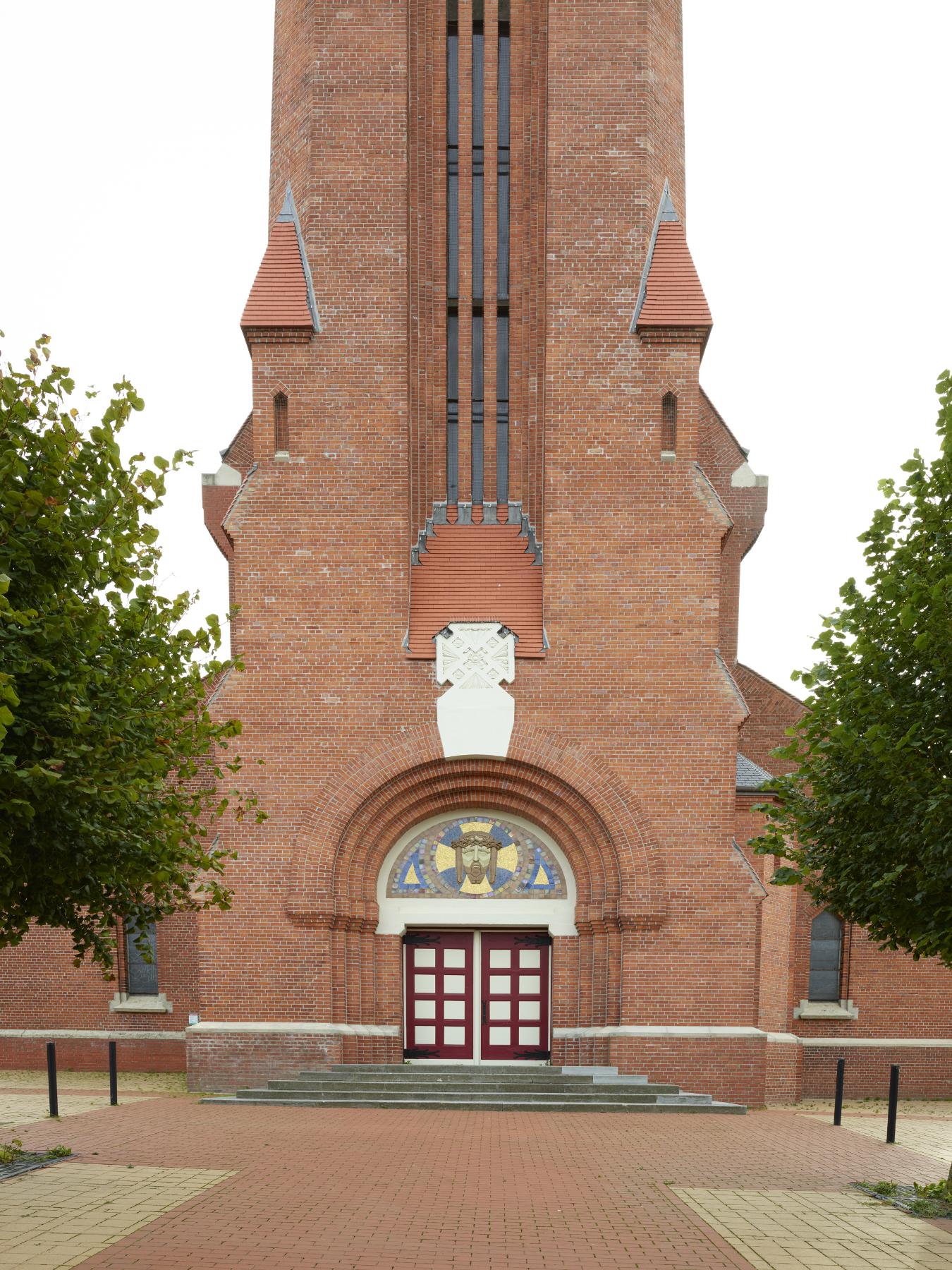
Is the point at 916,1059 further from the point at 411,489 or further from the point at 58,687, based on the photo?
the point at 58,687

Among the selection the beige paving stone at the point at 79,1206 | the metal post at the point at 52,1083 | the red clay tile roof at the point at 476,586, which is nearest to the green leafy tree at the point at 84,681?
the beige paving stone at the point at 79,1206

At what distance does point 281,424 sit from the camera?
662 inches

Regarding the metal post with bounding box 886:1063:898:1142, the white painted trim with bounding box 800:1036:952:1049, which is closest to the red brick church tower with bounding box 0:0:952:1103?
the white painted trim with bounding box 800:1036:952:1049

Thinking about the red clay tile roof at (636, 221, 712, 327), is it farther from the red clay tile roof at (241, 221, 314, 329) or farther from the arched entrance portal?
the arched entrance portal

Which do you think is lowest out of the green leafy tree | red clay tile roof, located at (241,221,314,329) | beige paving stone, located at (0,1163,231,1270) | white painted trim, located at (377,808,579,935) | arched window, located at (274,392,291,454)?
beige paving stone, located at (0,1163,231,1270)

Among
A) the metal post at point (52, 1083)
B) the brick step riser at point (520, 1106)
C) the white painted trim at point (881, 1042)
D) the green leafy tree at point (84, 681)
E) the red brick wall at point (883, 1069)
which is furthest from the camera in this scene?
the white painted trim at point (881, 1042)

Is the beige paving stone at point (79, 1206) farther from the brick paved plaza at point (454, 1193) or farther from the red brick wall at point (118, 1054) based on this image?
the red brick wall at point (118, 1054)

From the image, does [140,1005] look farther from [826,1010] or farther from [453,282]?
[453,282]

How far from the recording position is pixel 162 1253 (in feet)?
25.0

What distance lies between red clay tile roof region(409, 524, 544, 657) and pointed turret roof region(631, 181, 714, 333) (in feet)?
12.0

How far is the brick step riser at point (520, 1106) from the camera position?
14.5 m

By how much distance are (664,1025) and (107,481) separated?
1086 centimetres

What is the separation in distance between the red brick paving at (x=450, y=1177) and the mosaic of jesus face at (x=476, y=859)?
349 cm

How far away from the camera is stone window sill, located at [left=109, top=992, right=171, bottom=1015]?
19.4 meters
